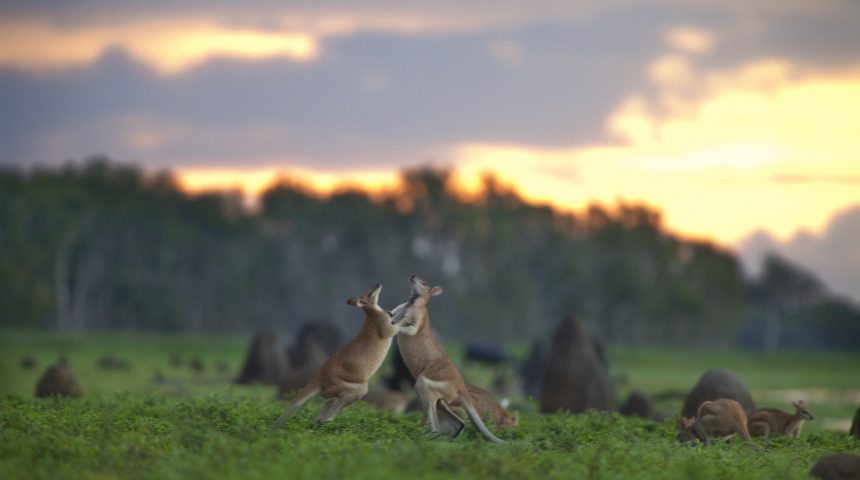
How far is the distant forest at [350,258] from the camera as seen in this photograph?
95438mm

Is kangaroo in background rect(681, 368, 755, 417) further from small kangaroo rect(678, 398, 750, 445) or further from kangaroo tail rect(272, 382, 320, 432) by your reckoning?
Answer: kangaroo tail rect(272, 382, 320, 432)

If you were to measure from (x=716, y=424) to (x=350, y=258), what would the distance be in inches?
3420

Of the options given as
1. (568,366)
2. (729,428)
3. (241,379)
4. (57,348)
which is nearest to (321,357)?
(241,379)

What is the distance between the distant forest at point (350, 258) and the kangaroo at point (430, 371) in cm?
7966

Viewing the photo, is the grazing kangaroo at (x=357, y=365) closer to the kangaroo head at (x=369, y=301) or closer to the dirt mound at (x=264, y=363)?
the kangaroo head at (x=369, y=301)

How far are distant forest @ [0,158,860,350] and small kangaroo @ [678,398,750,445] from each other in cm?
7952

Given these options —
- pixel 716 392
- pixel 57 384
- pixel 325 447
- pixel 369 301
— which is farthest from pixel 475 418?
pixel 57 384

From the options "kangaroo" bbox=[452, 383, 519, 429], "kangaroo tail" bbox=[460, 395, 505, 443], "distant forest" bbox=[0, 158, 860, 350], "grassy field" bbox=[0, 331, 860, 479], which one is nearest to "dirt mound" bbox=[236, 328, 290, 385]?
"grassy field" bbox=[0, 331, 860, 479]

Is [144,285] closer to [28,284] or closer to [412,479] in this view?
[28,284]

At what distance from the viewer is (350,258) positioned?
104 meters

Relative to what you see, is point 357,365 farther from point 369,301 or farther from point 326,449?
point 326,449

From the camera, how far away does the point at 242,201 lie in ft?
355

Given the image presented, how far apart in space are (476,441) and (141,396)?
9339mm

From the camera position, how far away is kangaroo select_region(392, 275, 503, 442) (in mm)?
15375
